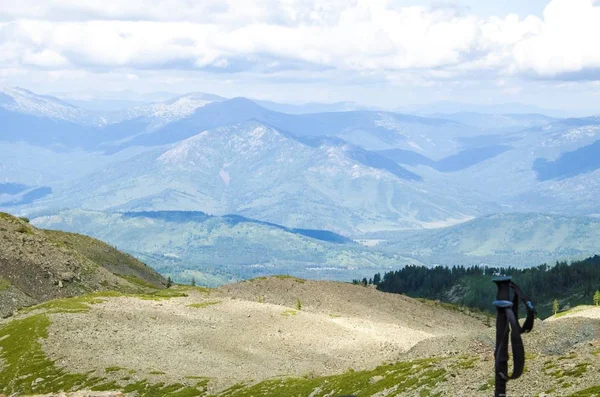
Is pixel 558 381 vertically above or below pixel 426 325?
above

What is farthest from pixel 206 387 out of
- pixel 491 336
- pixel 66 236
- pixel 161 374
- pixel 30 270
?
pixel 66 236

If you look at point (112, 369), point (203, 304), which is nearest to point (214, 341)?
point (112, 369)

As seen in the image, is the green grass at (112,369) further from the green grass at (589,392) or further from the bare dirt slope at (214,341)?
the green grass at (589,392)

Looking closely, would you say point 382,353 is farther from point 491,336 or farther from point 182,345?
point 182,345

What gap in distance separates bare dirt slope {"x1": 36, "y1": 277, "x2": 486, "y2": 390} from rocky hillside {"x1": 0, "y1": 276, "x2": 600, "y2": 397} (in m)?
0.15

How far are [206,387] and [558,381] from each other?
105 feet

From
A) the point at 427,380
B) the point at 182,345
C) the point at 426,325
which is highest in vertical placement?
the point at 427,380

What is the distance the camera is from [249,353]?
3342 inches

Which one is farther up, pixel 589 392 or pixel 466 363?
pixel 589 392

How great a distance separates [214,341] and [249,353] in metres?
5.98

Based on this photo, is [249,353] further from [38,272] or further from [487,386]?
[38,272]

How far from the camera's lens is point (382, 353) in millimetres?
87312

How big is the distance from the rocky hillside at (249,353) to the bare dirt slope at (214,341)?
15 cm

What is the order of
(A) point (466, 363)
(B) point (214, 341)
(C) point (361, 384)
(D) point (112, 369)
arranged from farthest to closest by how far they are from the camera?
1. (B) point (214, 341)
2. (D) point (112, 369)
3. (C) point (361, 384)
4. (A) point (466, 363)
